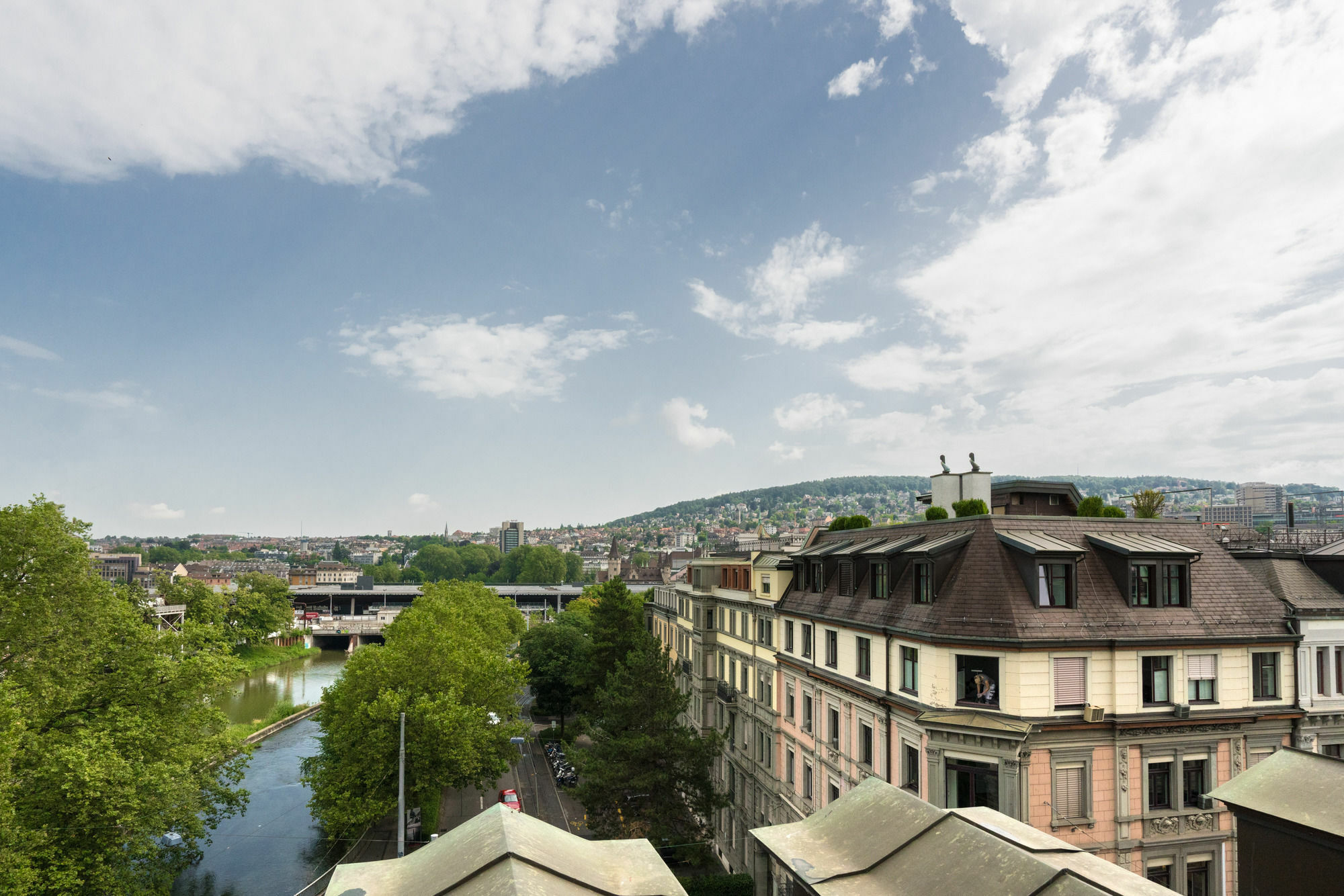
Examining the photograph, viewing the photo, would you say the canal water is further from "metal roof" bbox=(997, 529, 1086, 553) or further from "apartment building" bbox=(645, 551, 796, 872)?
"metal roof" bbox=(997, 529, 1086, 553)

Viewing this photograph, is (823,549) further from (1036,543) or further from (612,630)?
(612,630)

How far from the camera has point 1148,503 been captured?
3212 centimetres

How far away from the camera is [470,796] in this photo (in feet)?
158

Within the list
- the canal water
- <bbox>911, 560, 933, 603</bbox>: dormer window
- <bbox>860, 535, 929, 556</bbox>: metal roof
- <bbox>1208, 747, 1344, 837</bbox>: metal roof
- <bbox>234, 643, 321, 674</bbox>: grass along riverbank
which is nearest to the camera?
<bbox>1208, 747, 1344, 837</bbox>: metal roof

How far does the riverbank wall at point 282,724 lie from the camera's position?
6088 cm

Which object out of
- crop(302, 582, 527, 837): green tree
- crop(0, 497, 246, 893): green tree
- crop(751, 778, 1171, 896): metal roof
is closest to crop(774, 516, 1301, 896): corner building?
crop(751, 778, 1171, 896): metal roof

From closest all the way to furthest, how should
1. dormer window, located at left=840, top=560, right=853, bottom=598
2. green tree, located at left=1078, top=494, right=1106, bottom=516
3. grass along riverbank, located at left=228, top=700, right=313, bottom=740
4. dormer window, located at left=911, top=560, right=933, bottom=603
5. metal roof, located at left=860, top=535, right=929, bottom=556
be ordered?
dormer window, located at left=911, top=560, right=933, bottom=603 < metal roof, located at left=860, top=535, right=929, bottom=556 < green tree, located at left=1078, top=494, right=1106, bottom=516 < dormer window, located at left=840, top=560, right=853, bottom=598 < grass along riverbank, located at left=228, top=700, right=313, bottom=740

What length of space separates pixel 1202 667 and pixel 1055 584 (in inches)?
188

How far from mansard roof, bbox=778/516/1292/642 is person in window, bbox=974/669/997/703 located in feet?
4.18

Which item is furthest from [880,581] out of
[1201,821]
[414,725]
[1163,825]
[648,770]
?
[414,725]

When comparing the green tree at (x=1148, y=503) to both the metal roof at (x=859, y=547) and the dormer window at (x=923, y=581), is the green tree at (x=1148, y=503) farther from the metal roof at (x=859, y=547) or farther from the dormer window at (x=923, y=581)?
the dormer window at (x=923, y=581)

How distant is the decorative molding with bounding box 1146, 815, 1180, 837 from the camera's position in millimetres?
19422

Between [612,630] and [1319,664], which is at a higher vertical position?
[1319,664]

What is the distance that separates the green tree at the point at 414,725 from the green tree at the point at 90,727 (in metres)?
5.73
